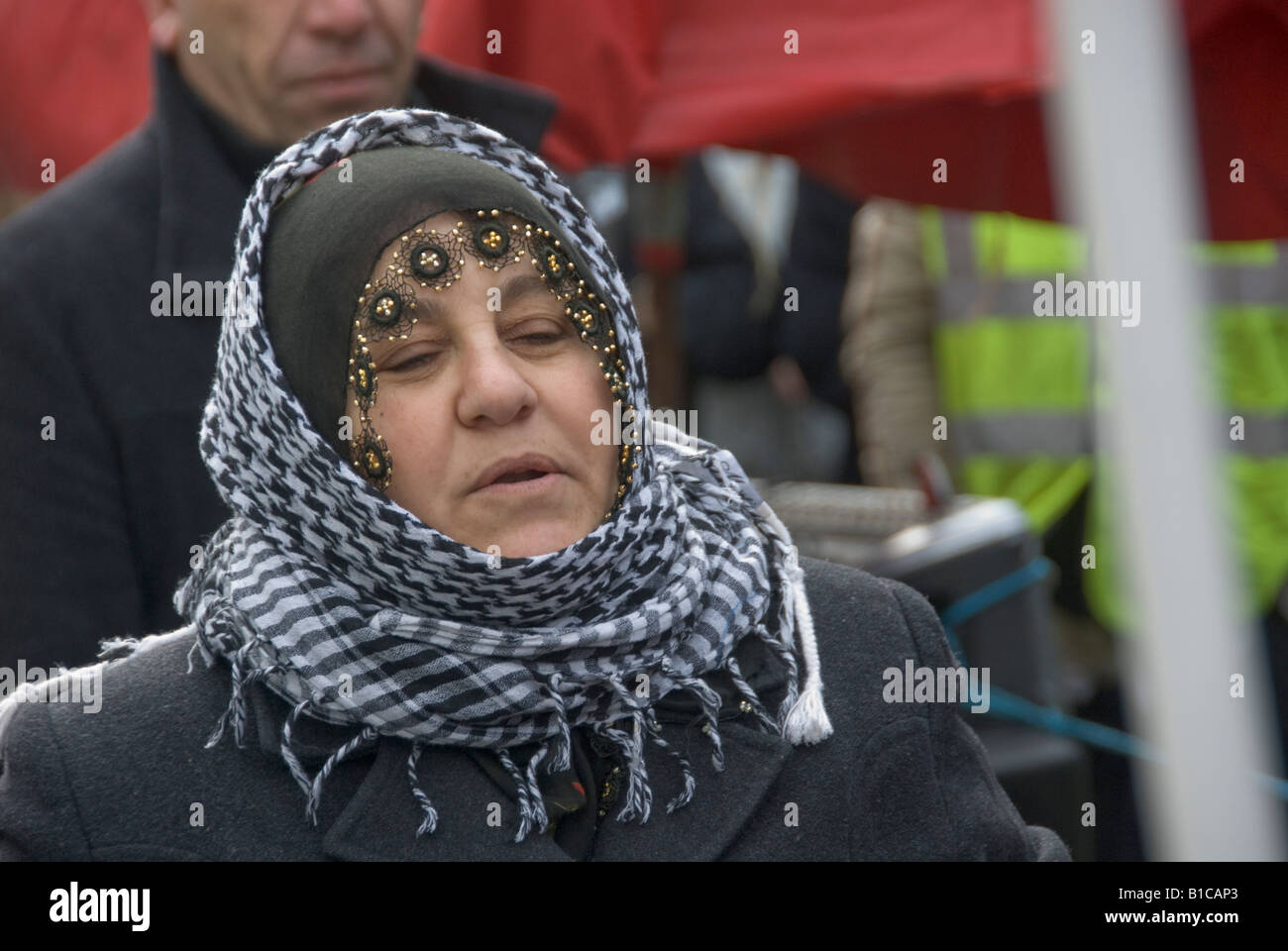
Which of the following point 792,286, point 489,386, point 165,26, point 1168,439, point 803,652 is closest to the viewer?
point 1168,439

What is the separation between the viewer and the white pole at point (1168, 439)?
97cm

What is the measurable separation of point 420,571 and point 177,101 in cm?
118

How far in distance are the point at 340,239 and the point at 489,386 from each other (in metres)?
Result: 0.24

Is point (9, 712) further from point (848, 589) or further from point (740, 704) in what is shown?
point (848, 589)

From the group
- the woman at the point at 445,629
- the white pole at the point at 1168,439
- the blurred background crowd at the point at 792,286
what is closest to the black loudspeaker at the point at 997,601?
the blurred background crowd at the point at 792,286

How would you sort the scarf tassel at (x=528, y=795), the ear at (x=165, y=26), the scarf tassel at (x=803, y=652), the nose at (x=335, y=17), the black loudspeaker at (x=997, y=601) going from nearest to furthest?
the scarf tassel at (x=528, y=795)
the scarf tassel at (x=803, y=652)
the nose at (x=335, y=17)
the ear at (x=165, y=26)
the black loudspeaker at (x=997, y=601)

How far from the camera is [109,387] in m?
2.34

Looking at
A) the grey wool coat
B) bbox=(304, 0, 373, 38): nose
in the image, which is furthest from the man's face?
the grey wool coat

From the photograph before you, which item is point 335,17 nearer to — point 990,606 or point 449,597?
point 449,597

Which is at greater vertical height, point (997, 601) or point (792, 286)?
point (792, 286)

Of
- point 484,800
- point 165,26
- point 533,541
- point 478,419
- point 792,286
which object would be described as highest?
point 165,26

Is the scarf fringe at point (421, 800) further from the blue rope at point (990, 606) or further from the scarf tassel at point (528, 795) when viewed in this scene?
the blue rope at point (990, 606)

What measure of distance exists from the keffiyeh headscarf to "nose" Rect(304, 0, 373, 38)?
0.63 meters

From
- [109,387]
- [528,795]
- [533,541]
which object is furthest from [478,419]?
[109,387]
